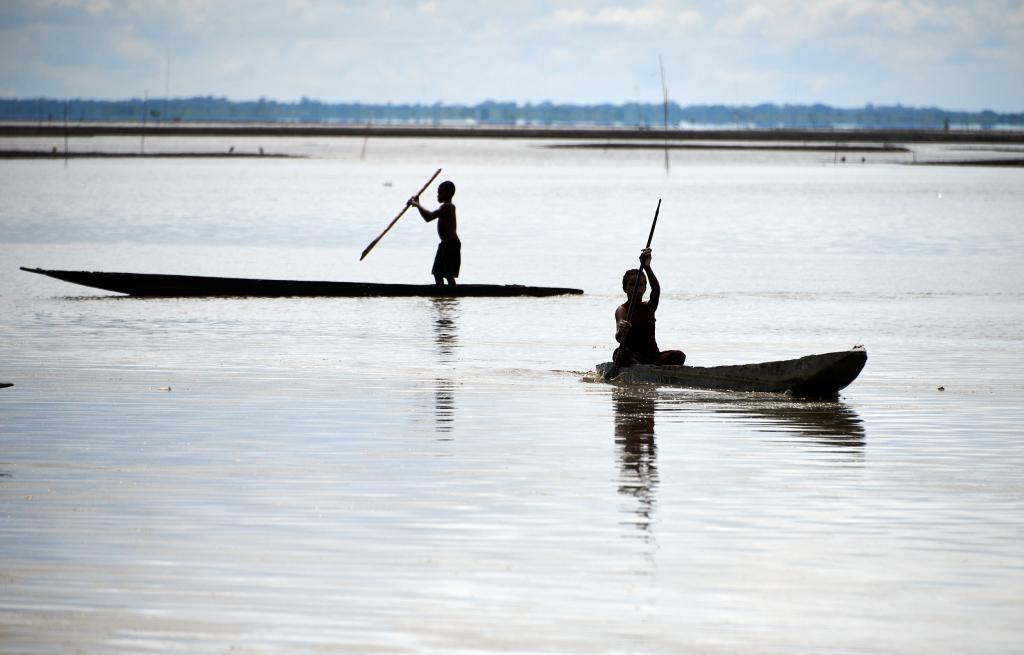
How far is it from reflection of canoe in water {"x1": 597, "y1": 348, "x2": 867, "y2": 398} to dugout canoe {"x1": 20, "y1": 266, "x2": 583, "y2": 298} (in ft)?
27.3

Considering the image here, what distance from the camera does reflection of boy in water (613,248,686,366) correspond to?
45.9ft

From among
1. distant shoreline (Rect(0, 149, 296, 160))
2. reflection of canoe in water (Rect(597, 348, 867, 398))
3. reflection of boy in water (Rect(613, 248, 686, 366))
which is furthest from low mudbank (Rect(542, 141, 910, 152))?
reflection of canoe in water (Rect(597, 348, 867, 398))

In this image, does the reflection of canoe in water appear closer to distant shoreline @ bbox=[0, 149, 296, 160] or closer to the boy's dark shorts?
the boy's dark shorts

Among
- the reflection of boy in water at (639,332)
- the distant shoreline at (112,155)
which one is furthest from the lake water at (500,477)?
the distant shoreline at (112,155)

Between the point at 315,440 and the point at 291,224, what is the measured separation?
3232 centimetres

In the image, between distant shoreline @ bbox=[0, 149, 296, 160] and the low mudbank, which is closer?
distant shoreline @ bbox=[0, 149, 296, 160]

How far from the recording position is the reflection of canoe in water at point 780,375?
1291 centimetres

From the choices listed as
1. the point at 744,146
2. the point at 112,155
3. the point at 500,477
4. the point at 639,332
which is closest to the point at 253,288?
the point at 639,332

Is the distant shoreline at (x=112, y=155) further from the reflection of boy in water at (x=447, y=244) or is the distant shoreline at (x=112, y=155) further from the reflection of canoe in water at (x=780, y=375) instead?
the reflection of canoe in water at (x=780, y=375)

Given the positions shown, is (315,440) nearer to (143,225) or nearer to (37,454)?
(37,454)

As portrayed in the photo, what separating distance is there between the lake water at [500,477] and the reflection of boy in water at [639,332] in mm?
496

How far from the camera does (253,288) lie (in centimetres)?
2191

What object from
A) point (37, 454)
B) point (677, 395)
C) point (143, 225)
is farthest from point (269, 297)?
point (143, 225)

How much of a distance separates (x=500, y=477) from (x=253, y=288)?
1255cm
